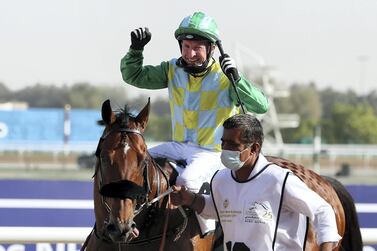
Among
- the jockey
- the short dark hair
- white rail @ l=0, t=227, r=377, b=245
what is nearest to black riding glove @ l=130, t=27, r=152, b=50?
the jockey

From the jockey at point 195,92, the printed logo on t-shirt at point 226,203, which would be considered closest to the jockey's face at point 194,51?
the jockey at point 195,92

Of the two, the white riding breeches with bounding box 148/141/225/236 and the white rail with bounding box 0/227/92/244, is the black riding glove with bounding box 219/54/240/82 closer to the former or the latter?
the white riding breeches with bounding box 148/141/225/236

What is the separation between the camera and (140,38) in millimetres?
5496

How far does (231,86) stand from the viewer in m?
5.36

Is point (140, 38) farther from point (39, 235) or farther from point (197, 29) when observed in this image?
point (39, 235)

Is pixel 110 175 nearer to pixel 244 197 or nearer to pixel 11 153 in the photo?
pixel 244 197

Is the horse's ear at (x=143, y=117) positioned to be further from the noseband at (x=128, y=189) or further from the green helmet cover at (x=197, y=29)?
the green helmet cover at (x=197, y=29)

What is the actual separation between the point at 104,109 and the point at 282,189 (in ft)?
3.99

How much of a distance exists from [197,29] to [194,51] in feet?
0.47

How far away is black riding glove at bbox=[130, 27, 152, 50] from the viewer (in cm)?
546

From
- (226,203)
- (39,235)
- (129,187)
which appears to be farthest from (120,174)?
(39,235)

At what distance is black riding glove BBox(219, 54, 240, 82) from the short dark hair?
937 mm

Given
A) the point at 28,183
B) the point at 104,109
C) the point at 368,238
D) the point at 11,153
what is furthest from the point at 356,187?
the point at 11,153

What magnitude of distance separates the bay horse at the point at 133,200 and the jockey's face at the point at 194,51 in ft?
1.75
